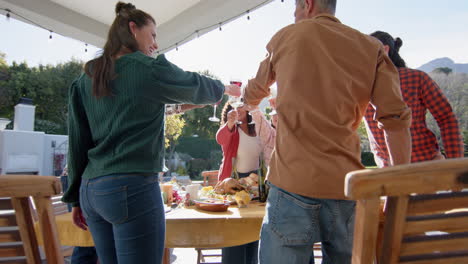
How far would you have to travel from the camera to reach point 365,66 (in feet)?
3.50

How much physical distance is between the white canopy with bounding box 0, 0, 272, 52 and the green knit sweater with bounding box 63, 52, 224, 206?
110 inches

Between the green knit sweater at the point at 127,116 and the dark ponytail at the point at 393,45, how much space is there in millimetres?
1385

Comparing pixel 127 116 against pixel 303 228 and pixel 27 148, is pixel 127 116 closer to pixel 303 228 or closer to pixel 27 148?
pixel 303 228

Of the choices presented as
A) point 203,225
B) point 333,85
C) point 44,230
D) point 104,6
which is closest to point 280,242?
point 333,85

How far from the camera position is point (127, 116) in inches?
47.2

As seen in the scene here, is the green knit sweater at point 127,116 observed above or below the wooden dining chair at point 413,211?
above

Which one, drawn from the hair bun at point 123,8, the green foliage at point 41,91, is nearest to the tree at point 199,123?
the green foliage at point 41,91

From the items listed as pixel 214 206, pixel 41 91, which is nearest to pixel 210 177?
pixel 214 206

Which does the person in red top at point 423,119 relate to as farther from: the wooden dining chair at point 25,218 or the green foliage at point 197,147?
the green foliage at point 197,147

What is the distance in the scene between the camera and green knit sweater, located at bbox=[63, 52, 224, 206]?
1.19 m

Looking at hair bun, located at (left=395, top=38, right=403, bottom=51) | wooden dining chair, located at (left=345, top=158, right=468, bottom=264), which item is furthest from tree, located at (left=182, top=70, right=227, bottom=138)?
wooden dining chair, located at (left=345, top=158, right=468, bottom=264)

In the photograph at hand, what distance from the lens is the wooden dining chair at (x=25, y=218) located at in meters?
0.69

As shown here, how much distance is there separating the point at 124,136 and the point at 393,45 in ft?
5.96

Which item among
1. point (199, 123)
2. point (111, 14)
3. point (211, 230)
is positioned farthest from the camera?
point (199, 123)
